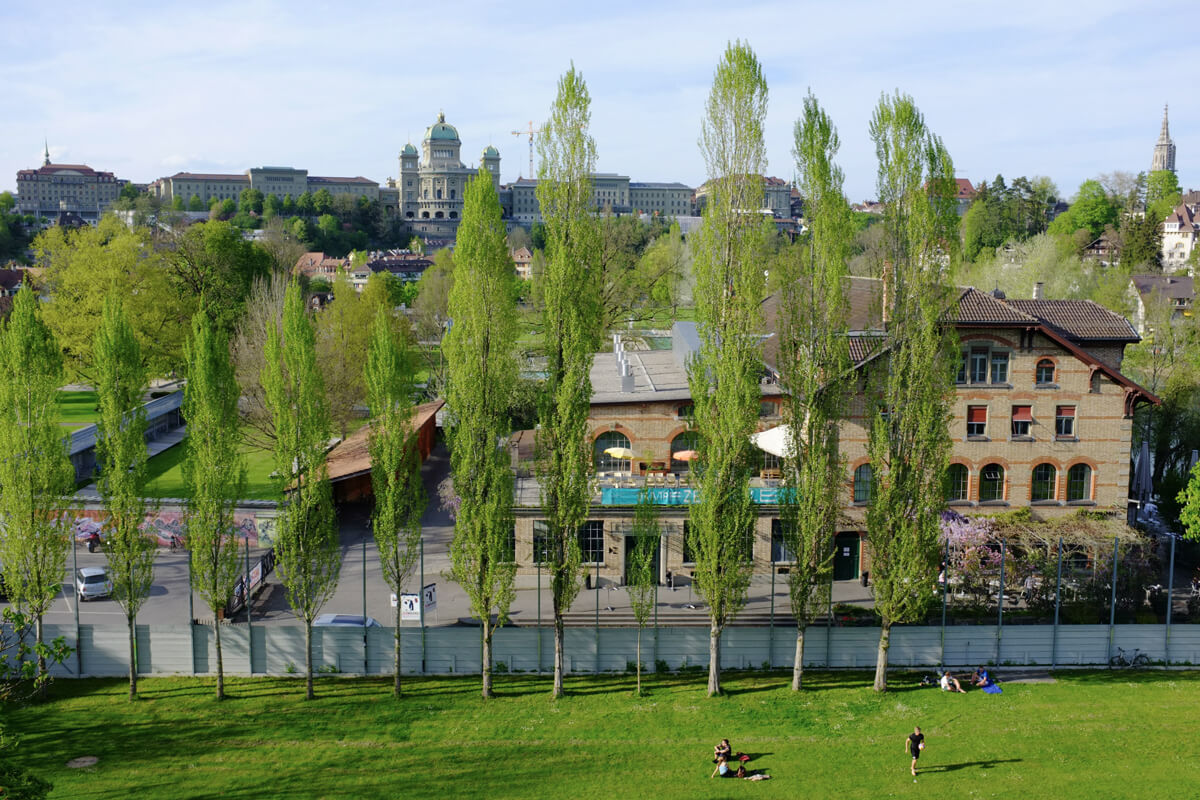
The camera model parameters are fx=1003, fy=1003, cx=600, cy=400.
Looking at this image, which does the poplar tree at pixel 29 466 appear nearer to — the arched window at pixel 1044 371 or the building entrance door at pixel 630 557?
the building entrance door at pixel 630 557

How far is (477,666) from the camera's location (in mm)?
27953

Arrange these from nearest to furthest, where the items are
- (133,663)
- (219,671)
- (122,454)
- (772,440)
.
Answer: (122,454) → (219,671) → (133,663) → (772,440)

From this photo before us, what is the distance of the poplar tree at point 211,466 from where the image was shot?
1011 inches

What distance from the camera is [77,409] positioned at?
204 ft

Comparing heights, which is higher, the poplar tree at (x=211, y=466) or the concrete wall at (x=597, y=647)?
the poplar tree at (x=211, y=466)

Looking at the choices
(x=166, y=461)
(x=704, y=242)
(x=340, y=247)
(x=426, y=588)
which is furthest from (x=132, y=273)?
(x=340, y=247)

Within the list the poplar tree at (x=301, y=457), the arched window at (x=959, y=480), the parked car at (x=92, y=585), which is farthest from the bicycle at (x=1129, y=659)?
the parked car at (x=92, y=585)

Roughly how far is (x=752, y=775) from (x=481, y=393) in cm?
1117

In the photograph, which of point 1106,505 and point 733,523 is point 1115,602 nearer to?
point 1106,505

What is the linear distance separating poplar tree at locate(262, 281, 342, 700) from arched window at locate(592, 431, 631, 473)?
1286 cm

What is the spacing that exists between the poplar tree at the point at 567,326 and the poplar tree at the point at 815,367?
5526mm

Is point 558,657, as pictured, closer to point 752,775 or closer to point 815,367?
point 752,775

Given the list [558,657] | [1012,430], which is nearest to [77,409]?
[558,657]

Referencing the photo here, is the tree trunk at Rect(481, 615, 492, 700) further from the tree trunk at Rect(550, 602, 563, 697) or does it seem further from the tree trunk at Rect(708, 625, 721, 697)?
the tree trunk at Rect(708, 625, 721, 697)
